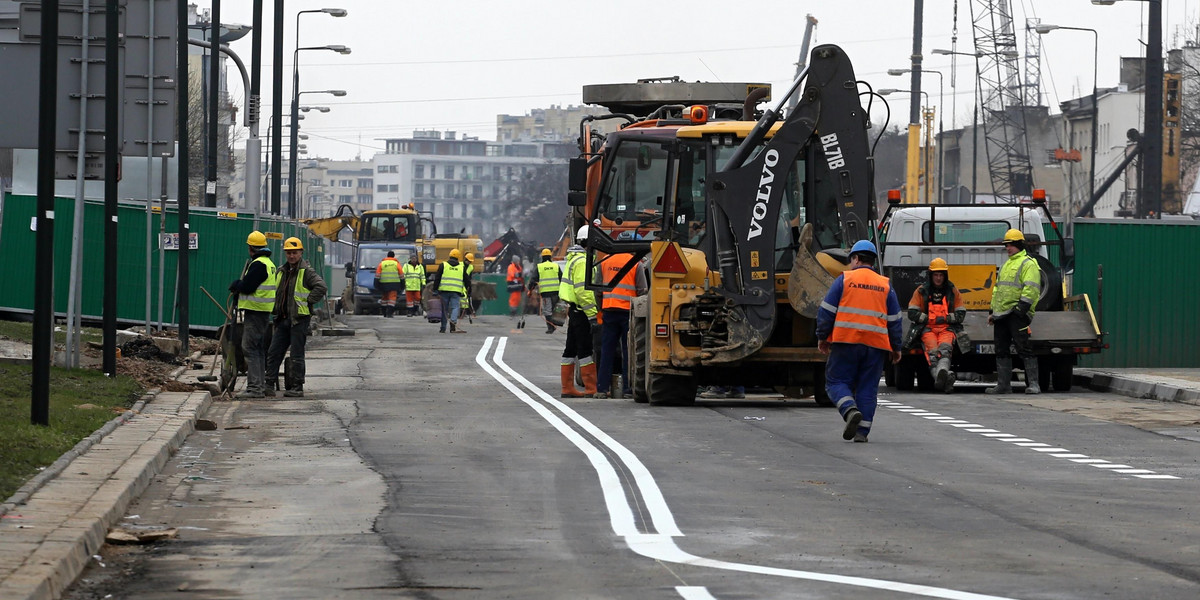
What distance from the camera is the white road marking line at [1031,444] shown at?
12.8 m

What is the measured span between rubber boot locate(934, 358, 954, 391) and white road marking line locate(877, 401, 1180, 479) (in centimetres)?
223

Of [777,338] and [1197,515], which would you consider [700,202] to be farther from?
[1197,515]

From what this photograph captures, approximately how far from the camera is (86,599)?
7449 millimetres

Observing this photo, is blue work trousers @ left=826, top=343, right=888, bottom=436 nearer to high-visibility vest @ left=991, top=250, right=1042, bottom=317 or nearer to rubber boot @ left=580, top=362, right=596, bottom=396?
rubber boot @ left=580, top=362, right=596, bottom=396

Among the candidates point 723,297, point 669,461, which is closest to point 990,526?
point 669,461

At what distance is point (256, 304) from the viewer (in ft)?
63.8

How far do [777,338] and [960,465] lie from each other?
5441mm

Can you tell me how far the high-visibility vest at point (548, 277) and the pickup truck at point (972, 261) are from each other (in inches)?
581

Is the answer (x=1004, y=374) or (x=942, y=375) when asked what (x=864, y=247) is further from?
(x=1004, y=374)

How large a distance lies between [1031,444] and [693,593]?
26.0 ft

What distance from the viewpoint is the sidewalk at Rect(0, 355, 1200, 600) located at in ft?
24.7

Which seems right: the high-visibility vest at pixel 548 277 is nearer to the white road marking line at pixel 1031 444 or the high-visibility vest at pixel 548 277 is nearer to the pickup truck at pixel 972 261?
the pickup truck at pixel 972 261

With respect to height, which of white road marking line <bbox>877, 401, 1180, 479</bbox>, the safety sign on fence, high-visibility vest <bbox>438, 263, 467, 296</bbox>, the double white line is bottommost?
white road marking line <bbox>877, 401, 1180, 479</bbox>

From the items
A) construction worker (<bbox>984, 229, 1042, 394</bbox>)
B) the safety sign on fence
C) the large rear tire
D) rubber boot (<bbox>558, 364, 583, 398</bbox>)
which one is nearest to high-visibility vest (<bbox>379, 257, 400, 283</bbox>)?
the safety sign on fence
